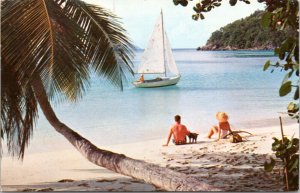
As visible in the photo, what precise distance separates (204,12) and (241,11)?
177 mm

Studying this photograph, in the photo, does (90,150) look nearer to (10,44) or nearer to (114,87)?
(114,87)

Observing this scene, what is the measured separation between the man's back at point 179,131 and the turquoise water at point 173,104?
0.03 metres

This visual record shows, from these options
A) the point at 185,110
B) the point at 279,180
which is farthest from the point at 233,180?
the point at 185,110

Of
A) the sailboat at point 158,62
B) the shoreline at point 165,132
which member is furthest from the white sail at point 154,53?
the shoreline at point 165,132

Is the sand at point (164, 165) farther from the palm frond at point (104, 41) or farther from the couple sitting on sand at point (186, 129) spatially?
the palm frond at point (104, 41)

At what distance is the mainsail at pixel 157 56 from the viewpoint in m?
2.21

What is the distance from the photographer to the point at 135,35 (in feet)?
7.27

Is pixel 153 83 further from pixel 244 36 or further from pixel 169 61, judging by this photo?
pixel 244 36

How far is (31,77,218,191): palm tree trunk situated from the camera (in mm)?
2045

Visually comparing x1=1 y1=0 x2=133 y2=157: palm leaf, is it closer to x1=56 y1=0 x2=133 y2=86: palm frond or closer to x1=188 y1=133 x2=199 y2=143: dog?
x1=56 y1=0 x2=133 y2=86: palm frond

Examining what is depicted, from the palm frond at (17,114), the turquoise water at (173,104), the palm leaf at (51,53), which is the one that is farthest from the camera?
the turquoise water at (173,104)

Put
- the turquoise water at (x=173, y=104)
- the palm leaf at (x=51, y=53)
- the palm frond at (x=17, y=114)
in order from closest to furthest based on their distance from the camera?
the palm leaf at (x=51, y=53), the palm frond at (x=17, y=114), the turquoise water at (x=173, y=104)

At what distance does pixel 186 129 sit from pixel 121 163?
1.22ft

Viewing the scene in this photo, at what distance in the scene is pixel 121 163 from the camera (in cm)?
219
